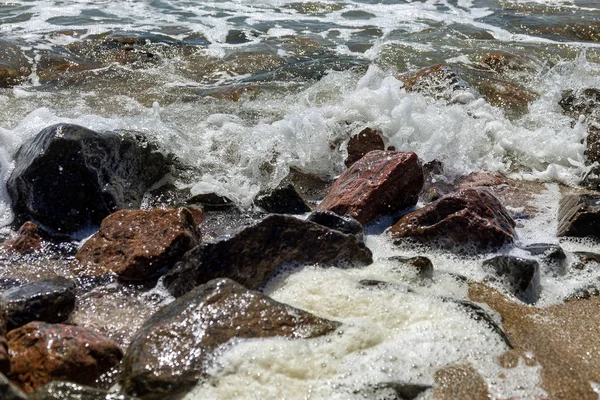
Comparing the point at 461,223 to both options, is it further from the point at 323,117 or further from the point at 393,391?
the point at 323,117

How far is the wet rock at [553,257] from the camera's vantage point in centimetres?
341

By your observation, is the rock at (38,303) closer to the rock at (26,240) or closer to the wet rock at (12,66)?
the rock at (26,240)

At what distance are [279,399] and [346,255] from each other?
1242 mm

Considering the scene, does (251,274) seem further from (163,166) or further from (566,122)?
(566,122)

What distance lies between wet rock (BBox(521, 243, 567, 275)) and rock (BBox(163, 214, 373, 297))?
1107mm

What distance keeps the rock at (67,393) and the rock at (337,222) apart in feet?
5.95

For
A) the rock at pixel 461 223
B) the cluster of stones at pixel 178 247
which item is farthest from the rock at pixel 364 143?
the rock at pixel 461 223

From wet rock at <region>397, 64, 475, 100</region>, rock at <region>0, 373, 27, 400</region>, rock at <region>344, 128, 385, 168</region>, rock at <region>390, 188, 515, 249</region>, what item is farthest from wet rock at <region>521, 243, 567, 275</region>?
wet rock at <region>397, 64, 475, 100</region>

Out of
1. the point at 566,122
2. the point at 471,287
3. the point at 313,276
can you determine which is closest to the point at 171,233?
the point at 313,276

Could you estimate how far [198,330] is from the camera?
2490 mm

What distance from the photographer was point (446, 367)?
2496 mm

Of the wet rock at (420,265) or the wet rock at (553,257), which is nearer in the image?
the wet rock at (420,265)

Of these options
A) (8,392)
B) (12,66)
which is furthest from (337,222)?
Result: (12,66)

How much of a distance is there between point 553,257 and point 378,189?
1264mm
